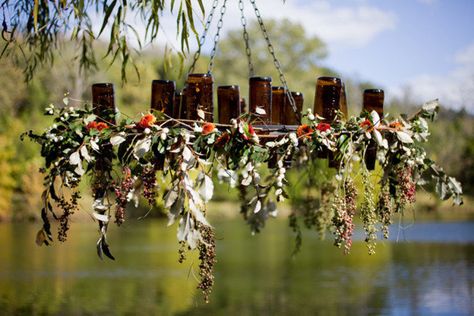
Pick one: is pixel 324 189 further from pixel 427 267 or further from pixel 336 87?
pixel 427 267

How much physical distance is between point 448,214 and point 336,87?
18.6 meters

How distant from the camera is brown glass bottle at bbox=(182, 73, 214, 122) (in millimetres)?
2723

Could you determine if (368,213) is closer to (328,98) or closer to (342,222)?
(342,222)

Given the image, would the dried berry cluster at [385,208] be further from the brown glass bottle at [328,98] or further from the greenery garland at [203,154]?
the brown glass bottle at [328,98]

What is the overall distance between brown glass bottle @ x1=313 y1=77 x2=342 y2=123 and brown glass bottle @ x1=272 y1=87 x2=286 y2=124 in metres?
0.18

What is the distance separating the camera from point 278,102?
306 cm

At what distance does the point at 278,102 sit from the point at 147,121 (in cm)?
74

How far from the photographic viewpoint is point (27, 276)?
941cm

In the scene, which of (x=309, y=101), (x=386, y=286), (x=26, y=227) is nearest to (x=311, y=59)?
(x=309, y=101)

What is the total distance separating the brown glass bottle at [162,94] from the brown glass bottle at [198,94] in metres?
0.13

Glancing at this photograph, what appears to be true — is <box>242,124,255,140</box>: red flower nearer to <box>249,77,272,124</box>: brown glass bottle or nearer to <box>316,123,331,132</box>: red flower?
<box>316,123,331,132</box>: red flower

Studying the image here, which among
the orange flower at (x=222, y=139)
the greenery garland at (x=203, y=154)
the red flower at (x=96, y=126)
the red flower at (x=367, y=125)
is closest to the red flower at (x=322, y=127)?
the greenery garland at (x=203, y=154)

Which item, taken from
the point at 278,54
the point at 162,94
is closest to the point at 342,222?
the point at 162,94

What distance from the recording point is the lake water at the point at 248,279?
7141mm
